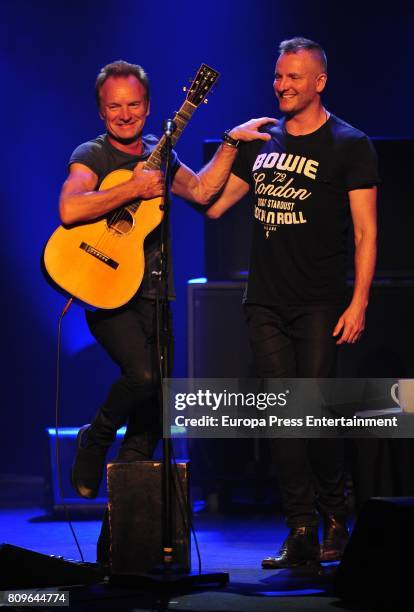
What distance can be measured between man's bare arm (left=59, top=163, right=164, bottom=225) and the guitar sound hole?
83mm

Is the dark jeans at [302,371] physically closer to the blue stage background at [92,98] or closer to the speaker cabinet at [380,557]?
the speaker cabinet at [380,557]

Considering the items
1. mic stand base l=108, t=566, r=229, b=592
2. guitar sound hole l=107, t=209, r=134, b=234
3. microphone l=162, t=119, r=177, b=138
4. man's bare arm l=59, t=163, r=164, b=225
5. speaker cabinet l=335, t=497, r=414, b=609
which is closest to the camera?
speaker cabinet l=335, t=497, r=414, b=609

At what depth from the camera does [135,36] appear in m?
6.42

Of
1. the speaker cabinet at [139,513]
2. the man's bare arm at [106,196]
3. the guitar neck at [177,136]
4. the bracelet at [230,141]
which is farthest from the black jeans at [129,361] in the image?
the bracelet at [230,141]

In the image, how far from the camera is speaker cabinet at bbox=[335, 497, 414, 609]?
3.31m

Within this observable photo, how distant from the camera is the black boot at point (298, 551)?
418 cm

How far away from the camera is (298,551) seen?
13.7ft

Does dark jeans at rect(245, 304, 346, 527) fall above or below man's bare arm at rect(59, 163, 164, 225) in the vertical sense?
below

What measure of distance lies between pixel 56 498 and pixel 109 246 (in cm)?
214

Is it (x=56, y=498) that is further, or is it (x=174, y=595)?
(x=56, y=498)

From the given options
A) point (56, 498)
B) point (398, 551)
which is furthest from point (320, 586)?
point (56, 498)

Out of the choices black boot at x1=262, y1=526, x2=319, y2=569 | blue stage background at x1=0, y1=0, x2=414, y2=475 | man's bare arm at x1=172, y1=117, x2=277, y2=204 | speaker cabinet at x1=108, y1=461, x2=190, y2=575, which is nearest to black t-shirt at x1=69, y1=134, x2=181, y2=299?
man's bare arm at x1=172, y1=117, x2=277, y2=204

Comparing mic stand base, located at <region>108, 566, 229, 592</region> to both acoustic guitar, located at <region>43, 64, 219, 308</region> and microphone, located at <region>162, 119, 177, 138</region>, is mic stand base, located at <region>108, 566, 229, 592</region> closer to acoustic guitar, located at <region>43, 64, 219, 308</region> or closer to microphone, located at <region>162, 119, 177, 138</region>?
acoustic guitar, located at <region>43, 64, 219, 308</region>

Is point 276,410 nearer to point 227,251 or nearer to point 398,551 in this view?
point 398,551
